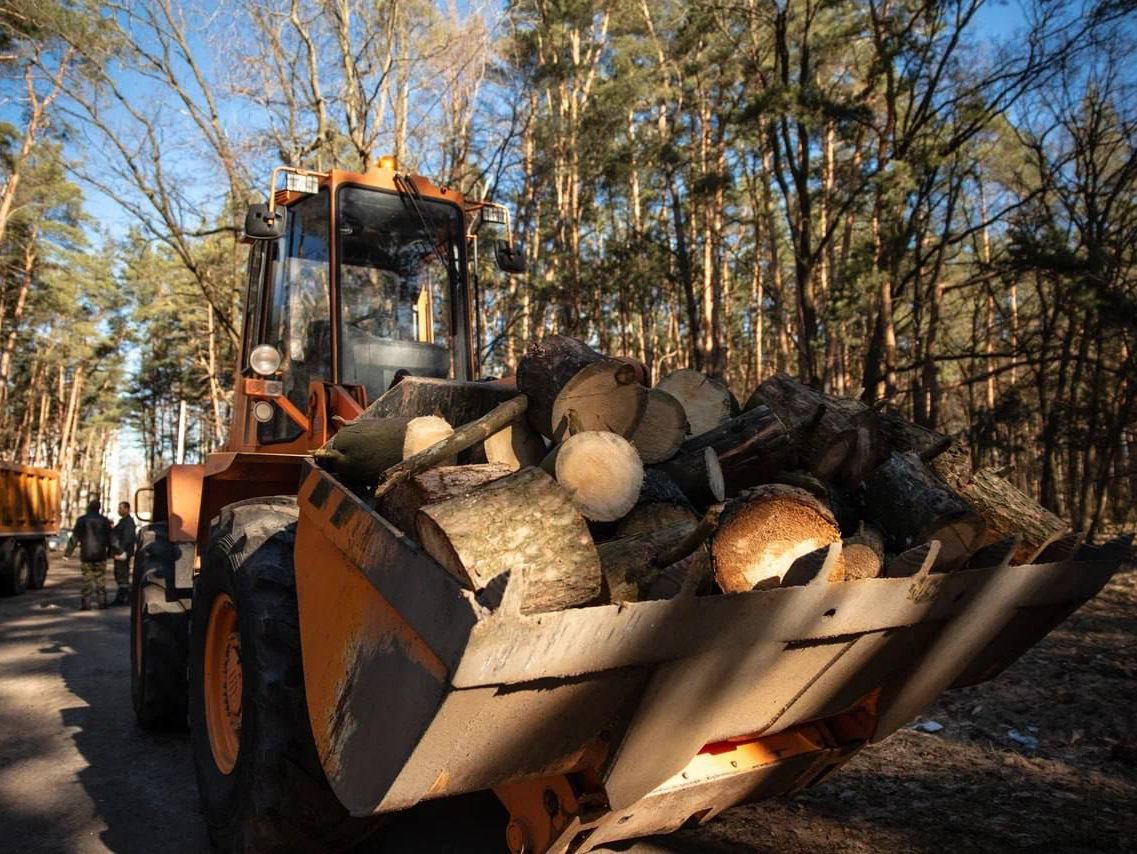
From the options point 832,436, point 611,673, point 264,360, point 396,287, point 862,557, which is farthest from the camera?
point 396,287

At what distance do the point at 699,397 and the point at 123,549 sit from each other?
13.1 meters

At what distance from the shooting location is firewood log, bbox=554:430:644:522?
262cm

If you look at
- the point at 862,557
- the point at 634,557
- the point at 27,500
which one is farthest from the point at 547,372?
the point at 27,500

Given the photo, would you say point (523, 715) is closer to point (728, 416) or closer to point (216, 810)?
point (216, 810)

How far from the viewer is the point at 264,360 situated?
15.1 feet

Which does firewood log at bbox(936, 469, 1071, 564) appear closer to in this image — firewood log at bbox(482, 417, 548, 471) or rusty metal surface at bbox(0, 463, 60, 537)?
firewood log at bbox(482, 417, 548, 471)

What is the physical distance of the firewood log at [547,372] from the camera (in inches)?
122

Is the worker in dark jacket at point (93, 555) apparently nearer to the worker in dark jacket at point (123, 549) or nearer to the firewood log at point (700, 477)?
the worker in dark jacket at point (123, 549)

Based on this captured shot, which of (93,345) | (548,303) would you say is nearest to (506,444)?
(548,303)

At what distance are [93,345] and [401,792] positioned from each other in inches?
1943

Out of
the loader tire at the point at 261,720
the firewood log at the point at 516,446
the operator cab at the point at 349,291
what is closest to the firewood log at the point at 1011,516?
the firewood log at the point at 516,446

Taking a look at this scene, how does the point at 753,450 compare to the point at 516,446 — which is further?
the point at 516,446

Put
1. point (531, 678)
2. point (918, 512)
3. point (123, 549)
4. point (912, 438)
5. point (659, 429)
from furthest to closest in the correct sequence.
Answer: point (123, 549) → point (912, 438) → point (659, 429) → point (918, 512) → point (531, 678)

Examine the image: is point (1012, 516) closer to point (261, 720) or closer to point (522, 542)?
point (522, 542)
